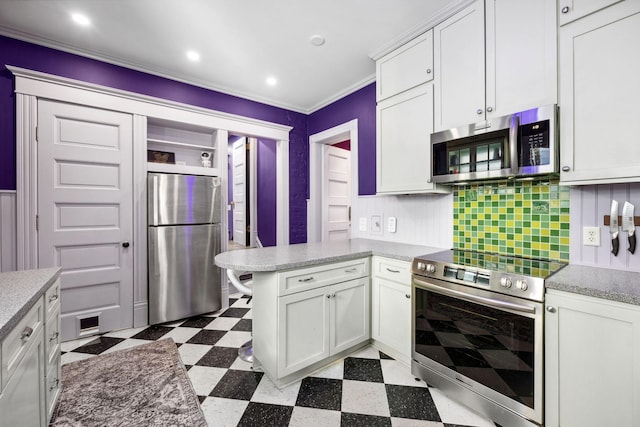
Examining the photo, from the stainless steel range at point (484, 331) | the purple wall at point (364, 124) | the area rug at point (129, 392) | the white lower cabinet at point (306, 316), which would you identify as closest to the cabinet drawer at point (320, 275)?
the white lower cabinet at point (306, 316)

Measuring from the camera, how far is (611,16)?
4.39 feet

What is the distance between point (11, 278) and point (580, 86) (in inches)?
125

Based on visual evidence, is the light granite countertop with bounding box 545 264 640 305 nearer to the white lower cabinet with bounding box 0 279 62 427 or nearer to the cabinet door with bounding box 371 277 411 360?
the cabinet door with bounding box 371 277 411 360

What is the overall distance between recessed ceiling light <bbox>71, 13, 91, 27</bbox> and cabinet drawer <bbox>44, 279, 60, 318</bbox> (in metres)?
1.98

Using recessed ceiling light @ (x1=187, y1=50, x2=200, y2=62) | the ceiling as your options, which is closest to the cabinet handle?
the ceiling

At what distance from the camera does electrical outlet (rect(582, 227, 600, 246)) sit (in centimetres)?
159

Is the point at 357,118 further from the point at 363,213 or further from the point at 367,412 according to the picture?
the point at 367,412

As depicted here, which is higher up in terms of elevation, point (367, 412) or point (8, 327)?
point (8, 327)

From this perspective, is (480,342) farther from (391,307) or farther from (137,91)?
(137,91)

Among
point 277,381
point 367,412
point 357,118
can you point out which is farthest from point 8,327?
point 357,118

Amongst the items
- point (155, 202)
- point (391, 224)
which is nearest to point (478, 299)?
point (391, 224)

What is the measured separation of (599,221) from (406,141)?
4.31 feet

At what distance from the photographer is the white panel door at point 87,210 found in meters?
2.40

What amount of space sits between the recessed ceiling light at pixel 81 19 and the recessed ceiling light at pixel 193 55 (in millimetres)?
725
